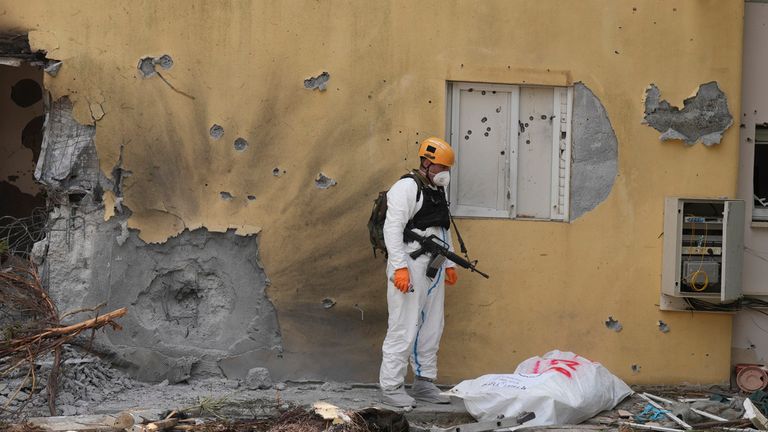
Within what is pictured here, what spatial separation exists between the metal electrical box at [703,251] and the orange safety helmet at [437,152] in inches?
77.3

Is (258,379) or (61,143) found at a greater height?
(61,143)

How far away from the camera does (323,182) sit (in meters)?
7.41

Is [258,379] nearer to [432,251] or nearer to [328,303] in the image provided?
[328,303]

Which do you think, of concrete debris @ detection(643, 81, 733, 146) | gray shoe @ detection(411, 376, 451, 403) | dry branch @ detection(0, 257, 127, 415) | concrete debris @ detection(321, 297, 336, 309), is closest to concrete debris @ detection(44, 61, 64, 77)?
dry branch @ detection(0, 257, 127, 415)

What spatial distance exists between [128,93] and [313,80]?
4.56 feet

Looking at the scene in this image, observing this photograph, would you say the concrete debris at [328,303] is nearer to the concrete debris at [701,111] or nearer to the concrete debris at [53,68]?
the concrete debris at [53,68]

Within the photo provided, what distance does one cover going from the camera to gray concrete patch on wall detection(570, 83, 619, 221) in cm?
764

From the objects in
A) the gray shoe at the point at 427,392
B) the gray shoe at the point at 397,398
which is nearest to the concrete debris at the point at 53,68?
the gray shoe at the point at 397,398

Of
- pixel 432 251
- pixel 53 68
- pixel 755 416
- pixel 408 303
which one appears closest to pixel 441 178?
pixel 432 251

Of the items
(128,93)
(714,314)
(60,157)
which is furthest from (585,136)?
(60,157)

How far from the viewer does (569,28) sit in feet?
24.8

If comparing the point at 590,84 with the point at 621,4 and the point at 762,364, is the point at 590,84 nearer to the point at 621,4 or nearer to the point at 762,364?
the point at 621,4

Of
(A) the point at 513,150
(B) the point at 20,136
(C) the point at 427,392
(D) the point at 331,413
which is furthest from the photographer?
(B) the point at 20,136

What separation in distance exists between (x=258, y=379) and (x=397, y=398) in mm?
1156
